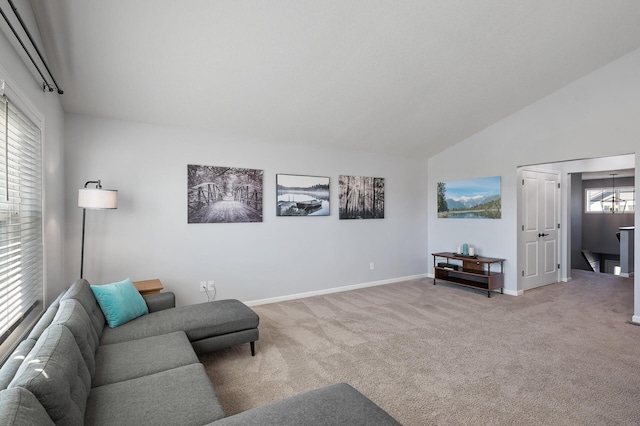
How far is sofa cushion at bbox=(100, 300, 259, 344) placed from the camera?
2.54 m

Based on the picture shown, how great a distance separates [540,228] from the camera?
563 centimetres

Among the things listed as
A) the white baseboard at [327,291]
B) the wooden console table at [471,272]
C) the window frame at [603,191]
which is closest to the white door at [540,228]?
the wooden console table at [471,272]

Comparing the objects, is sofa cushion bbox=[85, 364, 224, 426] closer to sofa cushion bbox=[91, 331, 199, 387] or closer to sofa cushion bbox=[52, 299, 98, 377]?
sofa cushion bbox=[91, 331, 199, 387]

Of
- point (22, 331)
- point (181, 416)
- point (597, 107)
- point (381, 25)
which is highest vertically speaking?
point (381, 25)

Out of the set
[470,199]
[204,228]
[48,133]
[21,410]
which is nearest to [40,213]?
[48,133]

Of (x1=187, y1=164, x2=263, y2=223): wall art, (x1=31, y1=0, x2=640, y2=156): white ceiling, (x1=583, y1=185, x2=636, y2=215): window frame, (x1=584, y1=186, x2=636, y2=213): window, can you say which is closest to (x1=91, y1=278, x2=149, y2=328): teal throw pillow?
(x1=187, y1=164, x2=263, y2=223): wall art

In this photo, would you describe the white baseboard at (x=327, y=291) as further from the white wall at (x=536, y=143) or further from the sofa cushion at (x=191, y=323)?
the sofa cushion at (x=191, y=323)

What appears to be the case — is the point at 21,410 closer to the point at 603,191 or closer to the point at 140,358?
the point at 140,358

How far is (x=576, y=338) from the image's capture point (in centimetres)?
337

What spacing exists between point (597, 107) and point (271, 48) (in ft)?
13.6

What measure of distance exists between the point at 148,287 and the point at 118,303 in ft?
2.40

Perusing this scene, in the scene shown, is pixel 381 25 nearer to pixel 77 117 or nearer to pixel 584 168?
pixel 77 117

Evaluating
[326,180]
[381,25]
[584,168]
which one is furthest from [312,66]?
[584,168]

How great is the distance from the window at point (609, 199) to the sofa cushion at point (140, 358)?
1114cm
